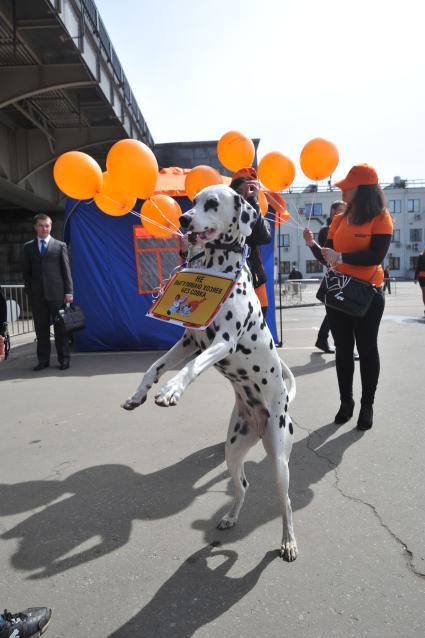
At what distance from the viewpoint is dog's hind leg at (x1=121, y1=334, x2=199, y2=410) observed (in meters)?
2.17

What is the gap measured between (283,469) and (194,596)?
2.32ft

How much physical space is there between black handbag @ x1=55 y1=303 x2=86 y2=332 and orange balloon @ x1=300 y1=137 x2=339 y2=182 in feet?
13.1

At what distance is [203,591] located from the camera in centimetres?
208

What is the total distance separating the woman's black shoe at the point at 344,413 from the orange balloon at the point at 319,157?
261 cm

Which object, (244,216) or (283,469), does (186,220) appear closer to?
(244,216)

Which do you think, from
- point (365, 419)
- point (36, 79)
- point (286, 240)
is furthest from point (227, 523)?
point (286, 240)

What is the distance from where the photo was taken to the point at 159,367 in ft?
7.79

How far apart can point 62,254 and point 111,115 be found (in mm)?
8179

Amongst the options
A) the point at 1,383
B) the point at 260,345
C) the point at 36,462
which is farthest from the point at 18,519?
the point at 1,383

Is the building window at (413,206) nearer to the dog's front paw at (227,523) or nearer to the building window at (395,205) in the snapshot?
the building window at (395,205)

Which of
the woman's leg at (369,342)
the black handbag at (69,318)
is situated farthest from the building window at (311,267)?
Result: the woman's leg at (369,342)

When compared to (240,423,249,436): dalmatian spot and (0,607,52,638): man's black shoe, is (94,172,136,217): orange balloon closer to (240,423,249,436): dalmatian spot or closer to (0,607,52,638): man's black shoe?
(240,423,249,436): dalmatian spot

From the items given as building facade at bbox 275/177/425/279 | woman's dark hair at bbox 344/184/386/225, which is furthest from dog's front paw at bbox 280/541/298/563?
building facade at bbox 275/177/425/279

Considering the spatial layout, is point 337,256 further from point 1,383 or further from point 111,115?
point 111,115
